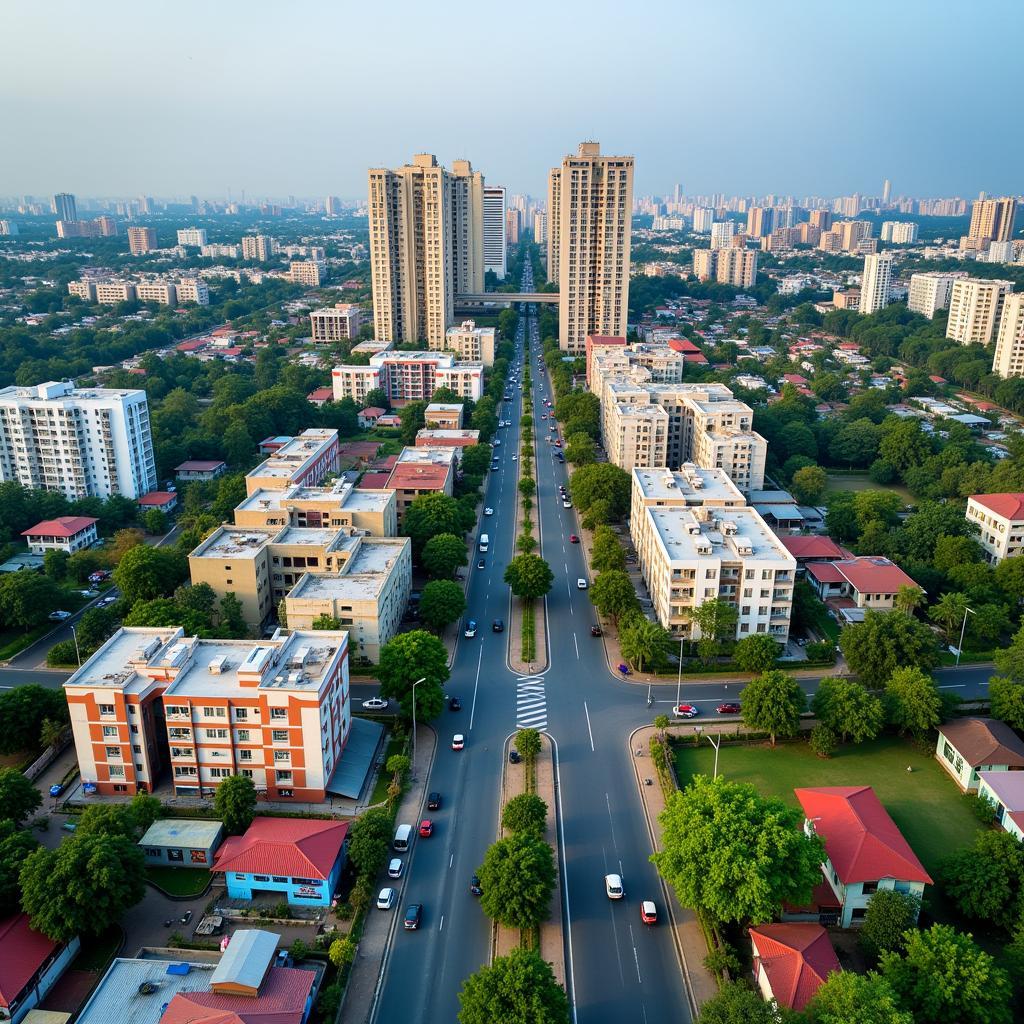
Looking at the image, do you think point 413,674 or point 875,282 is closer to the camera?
point 413,674

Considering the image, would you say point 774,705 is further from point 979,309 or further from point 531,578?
point 979,309

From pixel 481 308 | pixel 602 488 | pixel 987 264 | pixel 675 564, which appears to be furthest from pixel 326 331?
pixel 987 264

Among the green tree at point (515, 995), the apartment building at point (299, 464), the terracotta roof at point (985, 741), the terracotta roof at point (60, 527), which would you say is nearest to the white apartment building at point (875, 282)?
the apartment building at point (299, 464)

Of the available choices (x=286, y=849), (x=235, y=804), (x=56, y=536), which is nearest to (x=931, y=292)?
(x=56, y=536)

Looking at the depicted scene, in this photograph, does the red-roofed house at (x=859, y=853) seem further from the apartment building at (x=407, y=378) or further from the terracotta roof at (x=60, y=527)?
the apartment building at (x=407, y=378)

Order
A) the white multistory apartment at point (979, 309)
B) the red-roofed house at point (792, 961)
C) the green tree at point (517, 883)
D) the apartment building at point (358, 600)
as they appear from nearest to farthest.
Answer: the red-roofed house at point (792, 961) → the green tree at point (517, 883) → the apartment building at point (358, 600) → the white multistory apartment at point (979, 309)

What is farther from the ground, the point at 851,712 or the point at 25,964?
the point at 851,712
